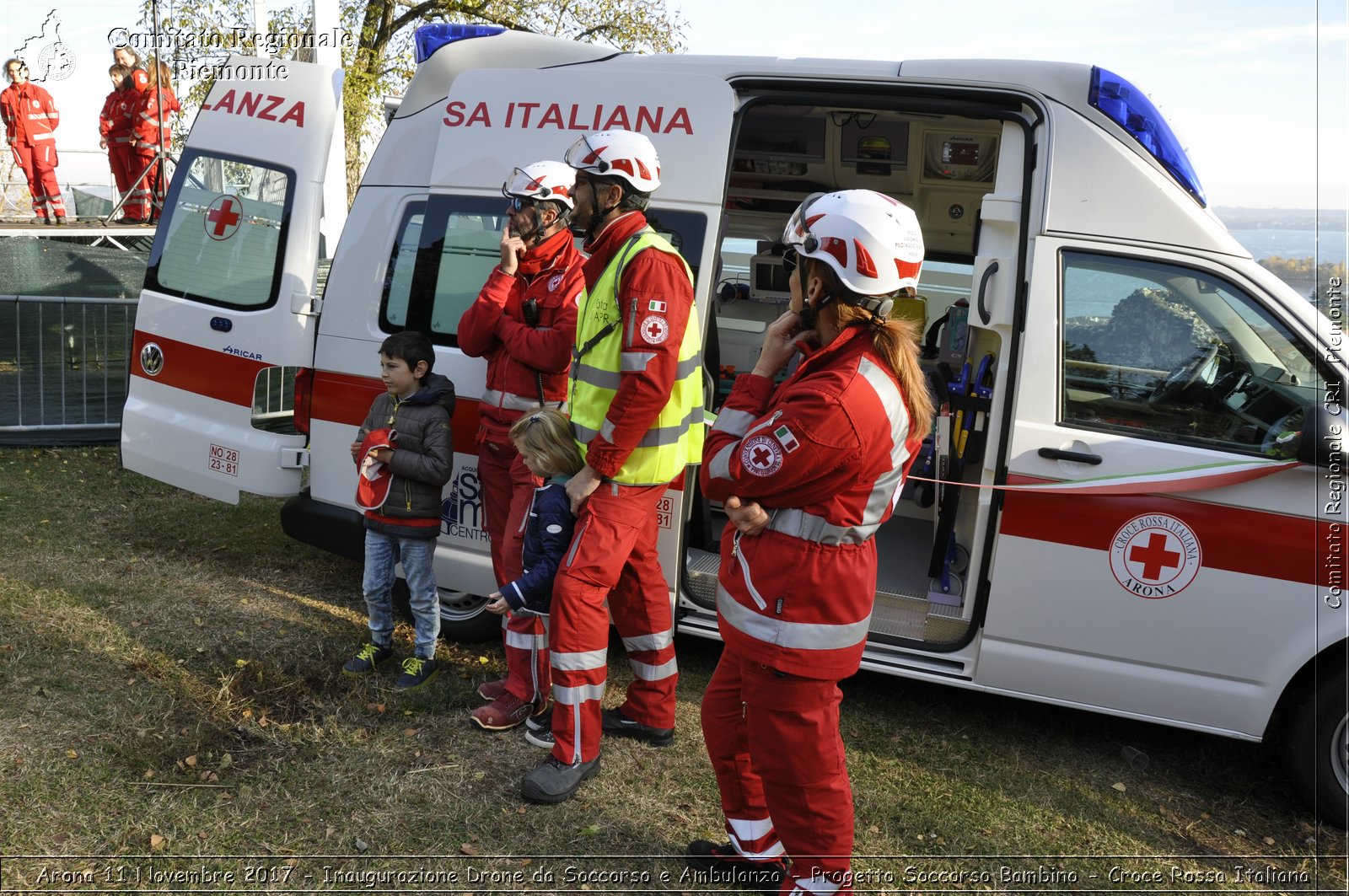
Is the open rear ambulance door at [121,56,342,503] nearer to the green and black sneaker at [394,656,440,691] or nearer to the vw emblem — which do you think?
the vw emblem

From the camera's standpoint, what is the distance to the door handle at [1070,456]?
3483 mm

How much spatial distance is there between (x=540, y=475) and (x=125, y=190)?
8.83 meters

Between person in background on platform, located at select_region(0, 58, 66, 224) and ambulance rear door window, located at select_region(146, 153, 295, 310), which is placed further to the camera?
person in background on platform, located at select_region(0, 58, 66, 224)

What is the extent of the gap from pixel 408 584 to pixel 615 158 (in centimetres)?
199

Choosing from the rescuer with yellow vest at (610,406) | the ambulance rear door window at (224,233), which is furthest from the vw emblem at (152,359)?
the rescuer with yellow vest at (610,406)

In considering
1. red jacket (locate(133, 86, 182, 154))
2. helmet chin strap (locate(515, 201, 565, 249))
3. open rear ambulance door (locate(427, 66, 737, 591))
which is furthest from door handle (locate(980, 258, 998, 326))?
red jacket (locate(133, 86, 182, 154))

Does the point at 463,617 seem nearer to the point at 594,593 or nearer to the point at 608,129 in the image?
the point at 594,593

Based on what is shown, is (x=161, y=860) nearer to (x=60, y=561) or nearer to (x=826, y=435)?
(x=826, y=435)

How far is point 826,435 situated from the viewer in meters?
2.35

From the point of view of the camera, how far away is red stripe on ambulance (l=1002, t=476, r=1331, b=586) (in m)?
3.32

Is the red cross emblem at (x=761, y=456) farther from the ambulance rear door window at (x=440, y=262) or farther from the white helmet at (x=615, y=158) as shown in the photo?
the ambulance rear door window at (x=440, y=262)

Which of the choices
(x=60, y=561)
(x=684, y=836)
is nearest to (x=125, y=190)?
(x=60, y=561)

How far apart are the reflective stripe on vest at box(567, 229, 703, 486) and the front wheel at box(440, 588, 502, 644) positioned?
4.78ft

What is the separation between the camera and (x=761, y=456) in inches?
95.0
